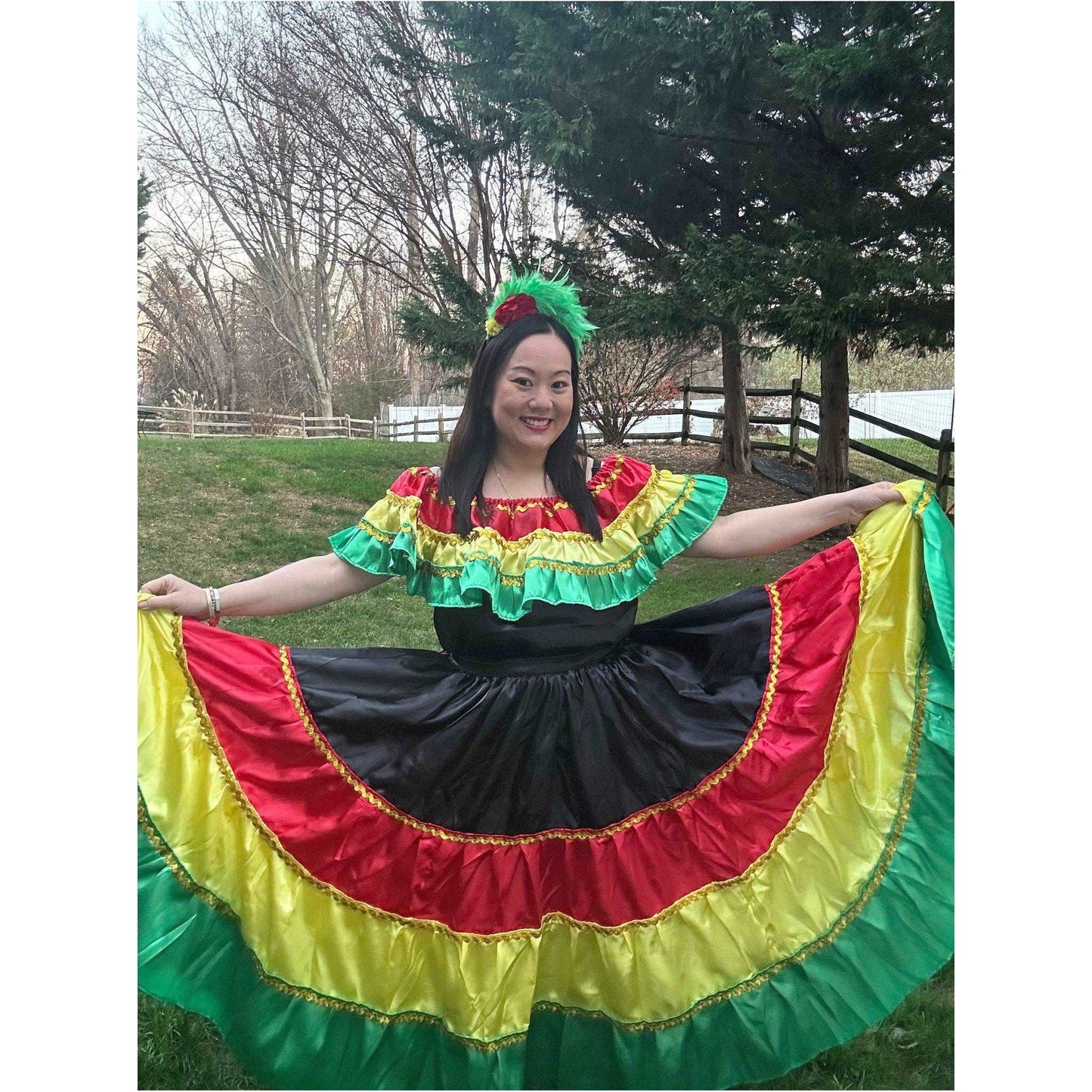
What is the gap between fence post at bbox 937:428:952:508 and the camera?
2.60m

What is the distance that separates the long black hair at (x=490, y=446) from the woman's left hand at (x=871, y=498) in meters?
0.54

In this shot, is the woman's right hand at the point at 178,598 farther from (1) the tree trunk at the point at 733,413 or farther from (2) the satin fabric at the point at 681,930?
(1) the tree trunk at the point at 733,413

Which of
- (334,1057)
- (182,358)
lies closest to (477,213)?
(182,358)

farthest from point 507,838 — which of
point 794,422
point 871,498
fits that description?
point 794,422

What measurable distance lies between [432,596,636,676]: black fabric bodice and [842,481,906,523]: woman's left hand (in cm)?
53

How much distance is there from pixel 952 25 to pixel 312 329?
6.63ft

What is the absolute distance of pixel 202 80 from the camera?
8.04 feet

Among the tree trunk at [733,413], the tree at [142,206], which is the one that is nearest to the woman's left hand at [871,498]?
the tree trunk at [733,413]

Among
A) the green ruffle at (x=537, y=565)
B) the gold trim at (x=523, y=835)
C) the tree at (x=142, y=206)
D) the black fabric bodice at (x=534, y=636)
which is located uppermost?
the tree at (x=142, y=206)

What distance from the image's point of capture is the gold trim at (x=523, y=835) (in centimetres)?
176

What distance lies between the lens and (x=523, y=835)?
1.79 meters

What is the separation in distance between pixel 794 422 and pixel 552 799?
160 cm

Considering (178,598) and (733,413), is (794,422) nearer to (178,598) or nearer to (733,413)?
(733,413)
